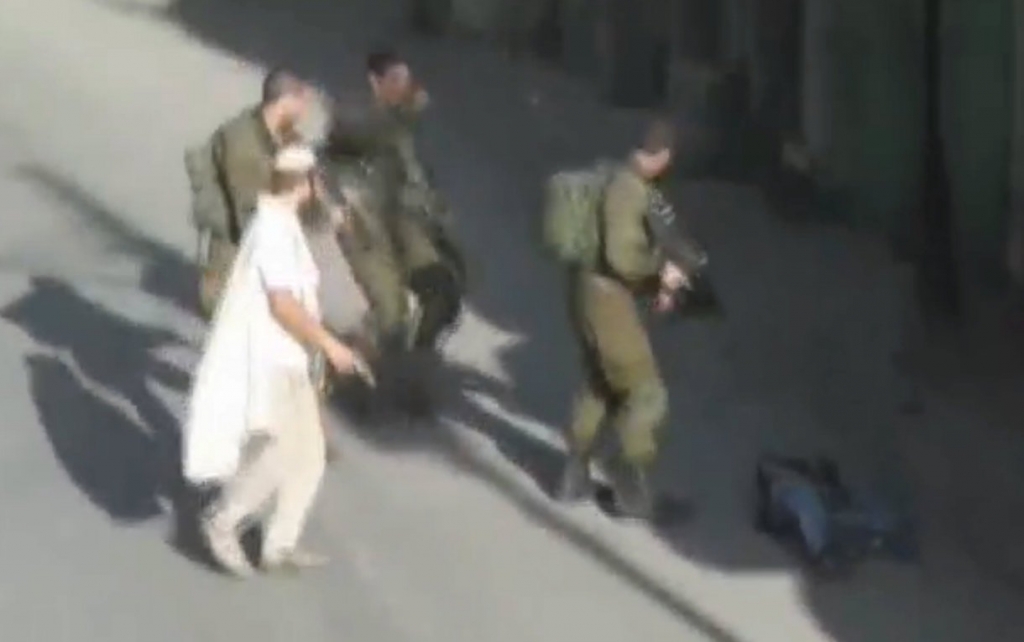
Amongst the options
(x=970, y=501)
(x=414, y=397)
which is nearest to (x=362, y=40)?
(x=414, y=397)

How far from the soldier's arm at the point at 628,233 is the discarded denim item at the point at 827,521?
3.76ft

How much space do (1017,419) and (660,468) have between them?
1.87 m

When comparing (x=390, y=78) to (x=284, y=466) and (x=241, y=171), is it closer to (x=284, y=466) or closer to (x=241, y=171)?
(x=241, y=171)

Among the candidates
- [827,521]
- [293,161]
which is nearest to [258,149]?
[293,161]

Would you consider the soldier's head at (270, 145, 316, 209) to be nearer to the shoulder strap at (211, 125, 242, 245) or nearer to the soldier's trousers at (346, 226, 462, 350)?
the shoulder strap at (211, 125, 242, 245)

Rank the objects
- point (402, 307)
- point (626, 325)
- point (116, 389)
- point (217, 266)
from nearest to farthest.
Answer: point (626, 325) → point (217, 266) → point (402, 307) → point (116, 389)

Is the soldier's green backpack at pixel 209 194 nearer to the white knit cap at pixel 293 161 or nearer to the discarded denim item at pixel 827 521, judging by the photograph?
the white knit cap at pixel 293 161

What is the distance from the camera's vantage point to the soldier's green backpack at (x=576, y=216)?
10172mm

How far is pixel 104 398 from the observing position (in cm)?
1262

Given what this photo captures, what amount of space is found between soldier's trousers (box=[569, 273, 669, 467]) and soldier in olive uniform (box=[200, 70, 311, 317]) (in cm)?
135

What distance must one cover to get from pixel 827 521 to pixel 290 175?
2615 millimetres

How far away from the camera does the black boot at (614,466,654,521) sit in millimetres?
10766

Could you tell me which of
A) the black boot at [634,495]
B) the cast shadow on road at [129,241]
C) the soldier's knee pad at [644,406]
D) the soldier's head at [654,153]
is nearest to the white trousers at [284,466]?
the soldier's knee pad at [644,406]

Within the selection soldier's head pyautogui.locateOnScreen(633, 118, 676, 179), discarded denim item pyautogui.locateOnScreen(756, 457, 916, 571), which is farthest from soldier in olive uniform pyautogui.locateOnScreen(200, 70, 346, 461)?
discarded denim item pyautogui.locateOnScreen(756, 457, 916, 571)
